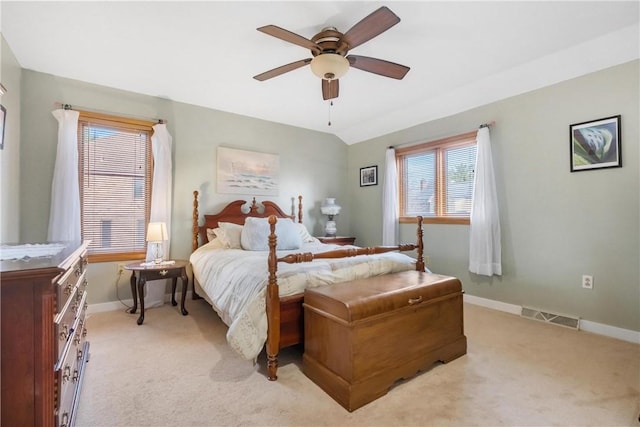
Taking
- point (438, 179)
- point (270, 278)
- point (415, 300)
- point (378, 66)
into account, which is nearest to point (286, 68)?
point (378, 66)

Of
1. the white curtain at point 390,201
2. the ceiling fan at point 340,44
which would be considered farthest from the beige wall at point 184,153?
the ceiling fan at point 340,44

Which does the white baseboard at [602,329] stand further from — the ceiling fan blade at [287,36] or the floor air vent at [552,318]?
the ceiling fan blade at [287,36]

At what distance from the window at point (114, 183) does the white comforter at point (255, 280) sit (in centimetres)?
138

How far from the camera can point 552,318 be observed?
3043 mm

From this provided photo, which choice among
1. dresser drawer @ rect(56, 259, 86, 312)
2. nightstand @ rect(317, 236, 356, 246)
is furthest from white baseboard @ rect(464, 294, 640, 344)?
dresser drawer @ rect(56, 259, 86, 312)

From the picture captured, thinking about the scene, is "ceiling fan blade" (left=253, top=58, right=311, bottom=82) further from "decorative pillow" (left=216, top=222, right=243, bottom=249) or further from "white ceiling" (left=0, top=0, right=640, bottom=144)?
"decorative pillow" (left=216, top=222, right=243, bottom=249)

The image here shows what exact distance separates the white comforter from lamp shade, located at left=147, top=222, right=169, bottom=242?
711 millimetres

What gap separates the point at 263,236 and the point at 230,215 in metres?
0.88

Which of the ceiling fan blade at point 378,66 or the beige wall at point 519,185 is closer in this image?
the ceiling fan blade at point 378,66

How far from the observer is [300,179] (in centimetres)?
501

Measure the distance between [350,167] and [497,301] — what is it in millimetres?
3159

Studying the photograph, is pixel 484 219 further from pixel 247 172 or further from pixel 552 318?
pixel 247 172

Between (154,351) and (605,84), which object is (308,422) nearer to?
(154,351)

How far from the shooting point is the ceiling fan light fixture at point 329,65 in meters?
2.21
